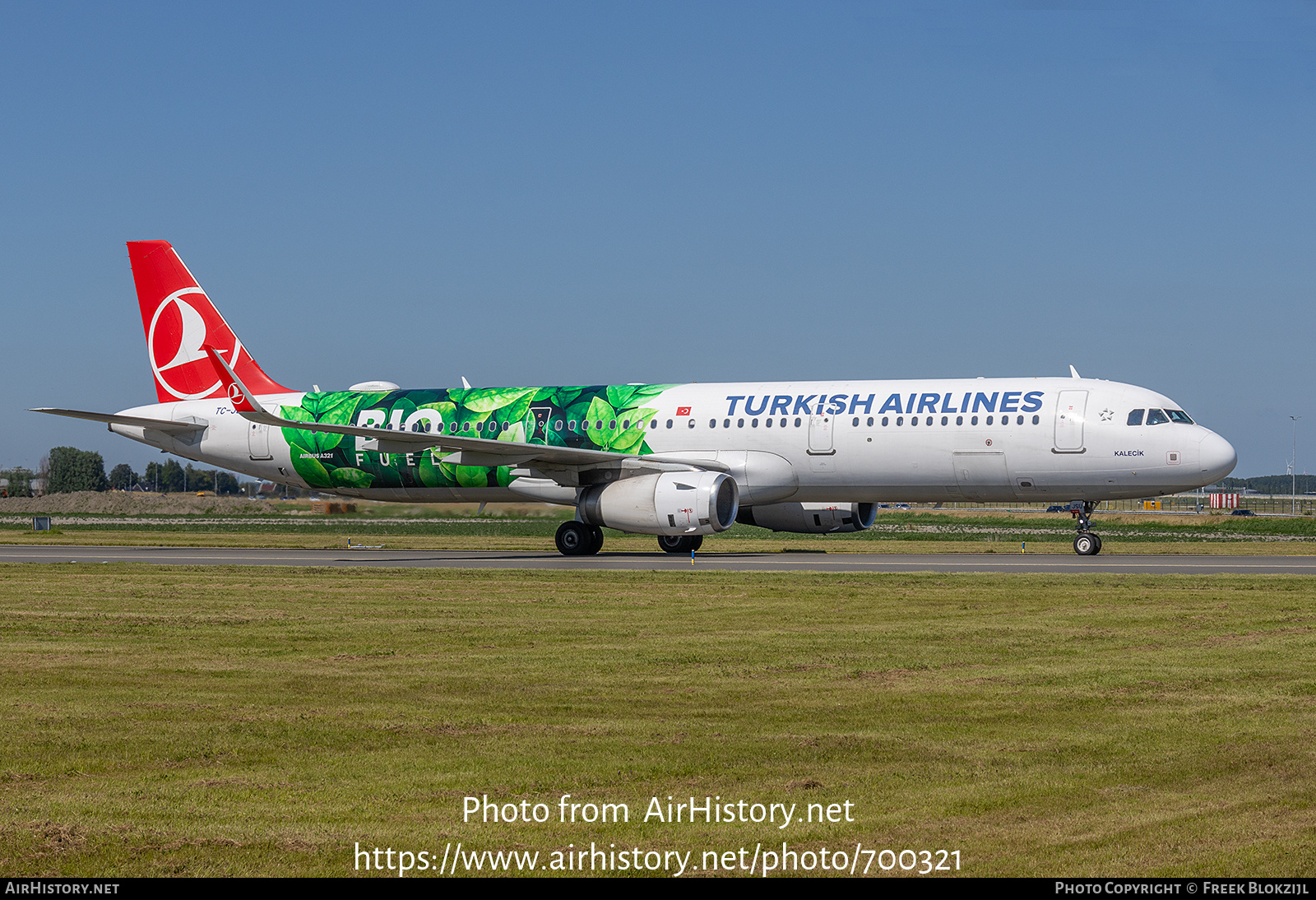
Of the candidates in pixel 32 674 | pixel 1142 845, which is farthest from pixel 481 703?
pixel 1142 845

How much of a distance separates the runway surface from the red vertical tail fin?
5358mm

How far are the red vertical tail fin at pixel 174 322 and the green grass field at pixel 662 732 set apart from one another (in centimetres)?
2158

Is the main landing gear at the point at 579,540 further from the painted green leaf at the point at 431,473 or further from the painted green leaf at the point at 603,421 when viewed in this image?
the painted green leaf at the point at 431,473

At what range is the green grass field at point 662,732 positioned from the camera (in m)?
6.31

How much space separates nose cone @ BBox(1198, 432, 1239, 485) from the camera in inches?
1125

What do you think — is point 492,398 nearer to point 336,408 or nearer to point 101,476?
point 336,408

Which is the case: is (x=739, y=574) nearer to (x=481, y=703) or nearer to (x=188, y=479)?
(x=481, y=703)

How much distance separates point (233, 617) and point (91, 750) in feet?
27.8

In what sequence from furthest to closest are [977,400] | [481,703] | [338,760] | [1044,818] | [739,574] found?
[977,400] → [739,574] → [481,703] → [338,760] → [1044,818]

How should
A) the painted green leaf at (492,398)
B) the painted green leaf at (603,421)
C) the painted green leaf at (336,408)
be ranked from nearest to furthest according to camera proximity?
1. the painted green leaf at (603,421)
2. the painted green leaf at (492,398)
3. the painted green leaf at (336,408)

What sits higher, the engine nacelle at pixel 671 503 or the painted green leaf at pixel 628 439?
the painted green leaf at pixel 628 439

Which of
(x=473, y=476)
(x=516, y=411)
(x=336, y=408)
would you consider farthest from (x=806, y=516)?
(x=336, y=408)

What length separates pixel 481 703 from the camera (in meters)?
10.1

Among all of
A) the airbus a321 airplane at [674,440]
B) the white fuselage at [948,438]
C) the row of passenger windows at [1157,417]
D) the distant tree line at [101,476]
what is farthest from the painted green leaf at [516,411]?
the distant tree line at [101,476]
